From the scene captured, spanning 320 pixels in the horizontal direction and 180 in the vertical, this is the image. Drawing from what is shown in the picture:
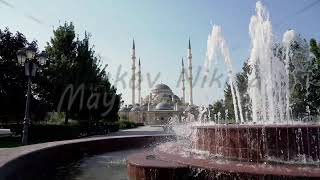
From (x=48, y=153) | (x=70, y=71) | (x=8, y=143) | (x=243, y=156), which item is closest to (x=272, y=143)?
(x=243, y=156)

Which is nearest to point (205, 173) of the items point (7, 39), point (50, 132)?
point (50, 132)

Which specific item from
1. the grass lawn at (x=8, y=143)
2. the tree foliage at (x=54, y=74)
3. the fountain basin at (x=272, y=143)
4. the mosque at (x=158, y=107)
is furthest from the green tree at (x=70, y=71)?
the mosque at (x=158, y=107)

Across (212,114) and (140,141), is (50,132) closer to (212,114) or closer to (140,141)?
(140,141)

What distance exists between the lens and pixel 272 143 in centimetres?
779

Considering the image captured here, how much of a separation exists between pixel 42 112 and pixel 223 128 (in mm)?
18363

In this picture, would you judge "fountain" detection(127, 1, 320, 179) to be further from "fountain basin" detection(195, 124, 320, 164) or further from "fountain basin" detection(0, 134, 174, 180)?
"fountain basin" detection(0, 134, 174, 180)

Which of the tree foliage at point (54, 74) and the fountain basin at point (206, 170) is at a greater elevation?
the tree foliage at point (54, 74)

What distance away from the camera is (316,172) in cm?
583

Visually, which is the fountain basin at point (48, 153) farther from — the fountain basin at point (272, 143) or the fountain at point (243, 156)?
the fountain basin at point (272, 143)

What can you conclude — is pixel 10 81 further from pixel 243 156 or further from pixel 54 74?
pixel 243 156

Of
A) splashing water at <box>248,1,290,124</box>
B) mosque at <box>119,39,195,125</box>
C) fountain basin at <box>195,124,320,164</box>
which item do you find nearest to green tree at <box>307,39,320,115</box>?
splashing water at <box>248,1,290,124</box>

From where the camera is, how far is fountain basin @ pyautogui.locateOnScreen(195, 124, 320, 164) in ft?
24.8

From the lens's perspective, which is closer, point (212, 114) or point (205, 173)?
point (205, 173)

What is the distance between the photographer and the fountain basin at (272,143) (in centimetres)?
756
